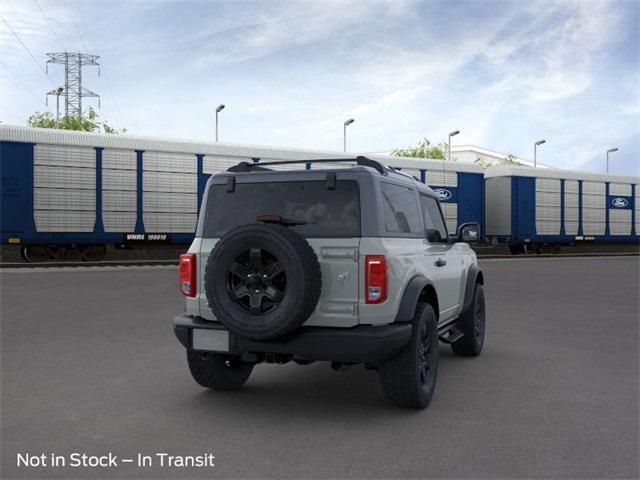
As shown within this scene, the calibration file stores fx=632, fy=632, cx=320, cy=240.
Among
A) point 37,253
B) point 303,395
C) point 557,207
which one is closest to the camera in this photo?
point 303,395

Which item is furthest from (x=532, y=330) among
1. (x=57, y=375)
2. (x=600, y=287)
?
(x=600, y=287)

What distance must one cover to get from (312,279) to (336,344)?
1.64ft

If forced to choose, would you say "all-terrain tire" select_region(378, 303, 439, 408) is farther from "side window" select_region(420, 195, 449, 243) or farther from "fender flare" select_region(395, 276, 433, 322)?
"side window" select_region(420, 195, 449, 243)

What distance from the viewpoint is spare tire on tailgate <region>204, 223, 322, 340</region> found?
451 centimetres

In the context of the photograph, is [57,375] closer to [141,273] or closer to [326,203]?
[326,203]

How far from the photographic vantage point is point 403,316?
15.7 ft

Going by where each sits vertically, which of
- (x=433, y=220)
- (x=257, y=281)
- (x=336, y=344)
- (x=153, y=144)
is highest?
(x=153, y=144)

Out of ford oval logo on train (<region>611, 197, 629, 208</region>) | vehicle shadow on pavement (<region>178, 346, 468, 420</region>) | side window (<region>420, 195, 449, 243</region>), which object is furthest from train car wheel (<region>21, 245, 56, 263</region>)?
ford oval logo on train (<region>611, 197, 629, 208</region>)

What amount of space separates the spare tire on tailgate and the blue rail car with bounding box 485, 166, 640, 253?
88.8 feet

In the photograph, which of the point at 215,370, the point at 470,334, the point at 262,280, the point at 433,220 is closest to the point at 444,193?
the point at 470,334

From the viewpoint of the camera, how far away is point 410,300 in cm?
487

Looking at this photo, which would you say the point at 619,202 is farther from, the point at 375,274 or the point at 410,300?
the point at 375,274

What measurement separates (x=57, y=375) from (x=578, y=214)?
31114 millimetres

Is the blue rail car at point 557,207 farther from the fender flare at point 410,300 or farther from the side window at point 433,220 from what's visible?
the fender flare at point 410,300
